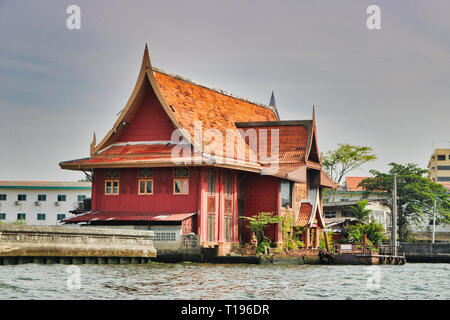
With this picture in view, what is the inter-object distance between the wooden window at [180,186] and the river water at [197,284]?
667cm

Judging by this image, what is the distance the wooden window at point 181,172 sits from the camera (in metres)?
36.6

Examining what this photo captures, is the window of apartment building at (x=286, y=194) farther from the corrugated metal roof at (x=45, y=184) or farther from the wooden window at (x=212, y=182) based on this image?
the corrugated metal roof at (x=45, y=184)

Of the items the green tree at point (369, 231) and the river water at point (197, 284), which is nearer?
the river water at point (197, 284)

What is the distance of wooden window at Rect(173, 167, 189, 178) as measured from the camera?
36.6 m

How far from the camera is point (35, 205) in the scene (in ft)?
207

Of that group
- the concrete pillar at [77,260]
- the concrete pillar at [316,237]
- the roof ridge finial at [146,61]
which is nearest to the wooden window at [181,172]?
the roof ridge finial at [146,61]

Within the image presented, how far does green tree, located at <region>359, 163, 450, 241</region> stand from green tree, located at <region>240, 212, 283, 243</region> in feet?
94.1

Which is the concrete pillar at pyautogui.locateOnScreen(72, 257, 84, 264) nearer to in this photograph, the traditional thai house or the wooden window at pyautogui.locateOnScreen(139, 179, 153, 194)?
the traditional thai house

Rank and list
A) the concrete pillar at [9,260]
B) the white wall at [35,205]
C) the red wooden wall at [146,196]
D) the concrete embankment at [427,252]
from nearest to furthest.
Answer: the concrete pillar at [9,260] → the red wooden wall at [146,196] → the concrete embankment at [427,252] → the white wall at [35,205]

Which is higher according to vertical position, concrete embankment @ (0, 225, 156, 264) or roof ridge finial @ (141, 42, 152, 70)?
roof ridge finial @ (141, 42, 152, 70)

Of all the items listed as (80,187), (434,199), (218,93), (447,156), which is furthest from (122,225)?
(447,156)

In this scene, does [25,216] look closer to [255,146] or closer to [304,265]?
[255,146]

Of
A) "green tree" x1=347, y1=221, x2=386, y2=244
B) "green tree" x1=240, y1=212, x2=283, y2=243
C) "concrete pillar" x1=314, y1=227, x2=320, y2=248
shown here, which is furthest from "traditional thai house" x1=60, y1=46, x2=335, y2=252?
"green tree" x1=347, y1=221, x2=386, y2=244

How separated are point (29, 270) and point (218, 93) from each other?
75.4 feet
